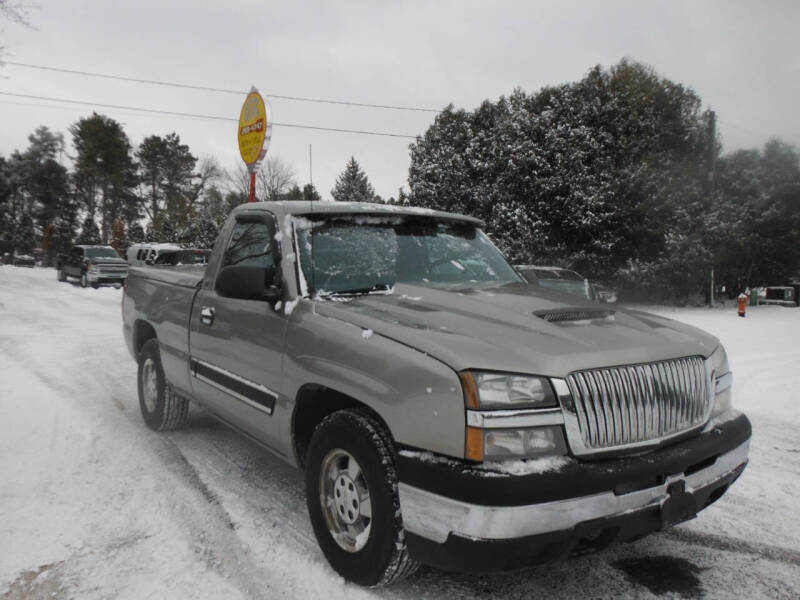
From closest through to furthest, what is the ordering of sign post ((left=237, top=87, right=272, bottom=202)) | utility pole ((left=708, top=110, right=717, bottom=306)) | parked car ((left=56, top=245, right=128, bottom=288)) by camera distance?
1. sign post ((left=237, top=87, right=272, bottom=202))
2. utility pole ((left=708, top=110, right=717, bottom=306))
3. parked car ((left=56, top=245, right=128, bottom=288))

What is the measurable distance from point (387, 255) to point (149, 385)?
9.78 ft

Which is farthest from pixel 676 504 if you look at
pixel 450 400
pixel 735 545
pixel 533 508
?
pixel 735 545

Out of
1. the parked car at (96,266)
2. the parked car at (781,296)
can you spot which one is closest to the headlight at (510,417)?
the parked car at (96,266)

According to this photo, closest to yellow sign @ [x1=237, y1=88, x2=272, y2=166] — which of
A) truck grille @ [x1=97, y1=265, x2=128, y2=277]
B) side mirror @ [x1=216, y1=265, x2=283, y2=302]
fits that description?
side mirror @ [x1=216, y1=265, x2=283, y2=302]

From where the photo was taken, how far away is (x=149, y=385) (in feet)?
17.6

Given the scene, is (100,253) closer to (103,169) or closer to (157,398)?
(157,398)

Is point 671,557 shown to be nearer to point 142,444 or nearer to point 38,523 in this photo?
point 38,523

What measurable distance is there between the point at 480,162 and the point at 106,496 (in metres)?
25.6

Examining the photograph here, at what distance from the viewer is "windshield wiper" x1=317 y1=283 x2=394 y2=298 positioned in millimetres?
3240

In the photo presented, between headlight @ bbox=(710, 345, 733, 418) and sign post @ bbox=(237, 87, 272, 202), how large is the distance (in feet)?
32.8

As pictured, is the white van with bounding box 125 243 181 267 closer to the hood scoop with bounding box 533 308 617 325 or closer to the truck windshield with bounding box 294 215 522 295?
the truck windshield with bounding box 294 215 522 295

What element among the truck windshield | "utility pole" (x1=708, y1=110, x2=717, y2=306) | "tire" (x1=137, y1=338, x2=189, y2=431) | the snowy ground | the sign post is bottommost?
the snowy ground

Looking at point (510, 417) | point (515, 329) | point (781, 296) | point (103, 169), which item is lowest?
point (781, 296)

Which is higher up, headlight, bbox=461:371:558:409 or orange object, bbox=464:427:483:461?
headlight, bbox=461:371:558:409
